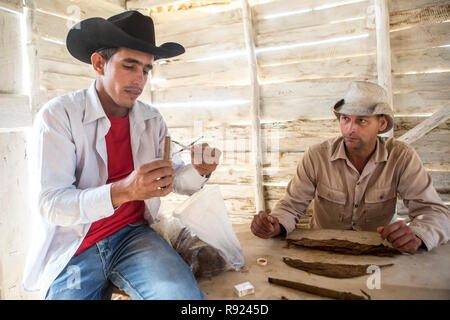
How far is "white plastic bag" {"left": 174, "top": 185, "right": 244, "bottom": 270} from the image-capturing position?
68.1 inches

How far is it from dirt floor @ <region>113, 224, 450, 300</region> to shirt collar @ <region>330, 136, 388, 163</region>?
0.73m

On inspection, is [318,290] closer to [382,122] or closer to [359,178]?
[359,178]

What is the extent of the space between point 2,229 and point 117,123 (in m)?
2.15

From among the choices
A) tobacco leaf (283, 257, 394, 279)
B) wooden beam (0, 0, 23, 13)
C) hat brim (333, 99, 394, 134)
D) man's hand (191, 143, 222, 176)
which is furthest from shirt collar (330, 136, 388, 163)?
wooden beam (0, 0, 23, 13)

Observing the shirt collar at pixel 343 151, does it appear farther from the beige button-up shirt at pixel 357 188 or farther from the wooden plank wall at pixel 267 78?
the wooden plank wall at pixel 267 78

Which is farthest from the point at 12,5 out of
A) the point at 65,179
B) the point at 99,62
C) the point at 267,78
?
the point at 267,78

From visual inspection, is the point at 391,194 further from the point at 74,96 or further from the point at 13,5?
the point at 13,5

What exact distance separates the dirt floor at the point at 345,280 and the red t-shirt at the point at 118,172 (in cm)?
59

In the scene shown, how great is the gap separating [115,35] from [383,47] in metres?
3.11

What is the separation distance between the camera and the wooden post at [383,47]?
3557 mm

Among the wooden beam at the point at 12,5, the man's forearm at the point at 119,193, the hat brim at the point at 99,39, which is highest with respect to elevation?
the wooden beam at the point at 12,5

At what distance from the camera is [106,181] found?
179 cm

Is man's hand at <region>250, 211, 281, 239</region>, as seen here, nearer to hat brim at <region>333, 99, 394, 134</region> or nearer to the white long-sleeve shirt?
the white long-sleeve shirt

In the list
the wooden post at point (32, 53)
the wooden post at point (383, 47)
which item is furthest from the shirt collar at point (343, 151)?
the wooden post at point (32, 53)
